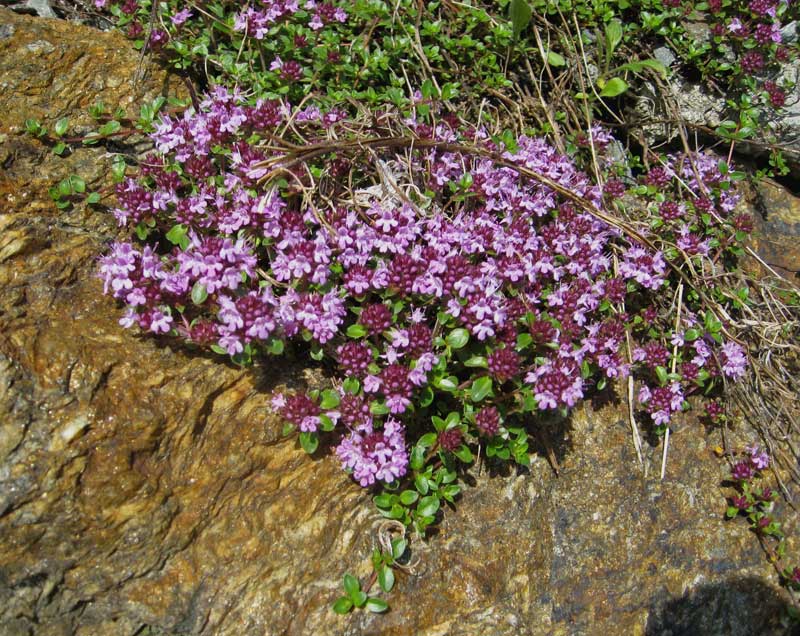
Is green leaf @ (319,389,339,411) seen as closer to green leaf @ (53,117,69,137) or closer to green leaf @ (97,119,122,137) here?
green leaf @ (97,119,122,137)

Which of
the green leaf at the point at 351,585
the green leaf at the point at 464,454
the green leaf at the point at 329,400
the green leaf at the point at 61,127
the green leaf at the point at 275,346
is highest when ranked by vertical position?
the green leaf at the point at 61,127

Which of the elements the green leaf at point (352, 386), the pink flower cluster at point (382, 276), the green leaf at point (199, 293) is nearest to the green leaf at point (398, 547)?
the pink flower cluster at point (382, 276)

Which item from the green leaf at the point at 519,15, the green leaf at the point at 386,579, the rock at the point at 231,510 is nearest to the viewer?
the rock at the point at 231,510

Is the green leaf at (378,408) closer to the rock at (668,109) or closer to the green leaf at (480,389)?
the green leaf at (480,389)

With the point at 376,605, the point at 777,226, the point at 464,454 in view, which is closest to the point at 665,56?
the point at 777,226

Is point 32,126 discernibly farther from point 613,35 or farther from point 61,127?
point 613,35

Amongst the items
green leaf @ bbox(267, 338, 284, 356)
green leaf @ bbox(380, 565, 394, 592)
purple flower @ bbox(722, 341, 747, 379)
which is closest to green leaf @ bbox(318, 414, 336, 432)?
green leaf @ bbox(267, 338, 284, 356)

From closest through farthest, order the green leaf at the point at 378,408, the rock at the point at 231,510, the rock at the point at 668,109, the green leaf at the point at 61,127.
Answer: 1. the rock at the point at 231,510
2. the green leaf at the point at 378,408
3. the green leaf at the point at 61,127
4. the rock at the point at 668,109
